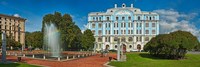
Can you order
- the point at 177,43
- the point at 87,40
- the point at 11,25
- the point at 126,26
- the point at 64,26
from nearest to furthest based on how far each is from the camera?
the point at 177,43
the point at 64,26
the point at 87,40
the point at 126,26
the point at 11,25

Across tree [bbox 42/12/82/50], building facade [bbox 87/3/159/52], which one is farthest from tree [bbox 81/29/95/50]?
building facade [bbox 87/3/159/52]

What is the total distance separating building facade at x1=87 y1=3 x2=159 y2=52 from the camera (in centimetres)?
10256

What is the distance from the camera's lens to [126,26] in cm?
10388

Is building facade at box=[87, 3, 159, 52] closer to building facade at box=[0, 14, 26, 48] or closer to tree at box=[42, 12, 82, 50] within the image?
tree at box=[42, 12, 82, 50]

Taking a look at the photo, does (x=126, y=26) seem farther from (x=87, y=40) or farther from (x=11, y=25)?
(x=11, y=25)

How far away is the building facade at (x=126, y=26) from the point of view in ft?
336

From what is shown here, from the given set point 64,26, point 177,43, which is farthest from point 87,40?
point 177,43

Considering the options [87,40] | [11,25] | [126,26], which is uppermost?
[11,25]

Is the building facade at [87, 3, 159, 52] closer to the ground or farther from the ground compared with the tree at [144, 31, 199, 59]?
farther from the ground

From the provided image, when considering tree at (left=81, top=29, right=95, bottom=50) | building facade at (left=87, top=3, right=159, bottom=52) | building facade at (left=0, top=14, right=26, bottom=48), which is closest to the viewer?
tree at (left=81, top=29, right=95, bottom=50)

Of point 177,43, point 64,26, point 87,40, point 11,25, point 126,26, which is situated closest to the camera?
point 177,43

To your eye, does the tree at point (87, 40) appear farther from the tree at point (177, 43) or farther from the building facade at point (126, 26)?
the tree at point (177, 43)

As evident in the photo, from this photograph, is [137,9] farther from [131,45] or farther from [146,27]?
[131,45]

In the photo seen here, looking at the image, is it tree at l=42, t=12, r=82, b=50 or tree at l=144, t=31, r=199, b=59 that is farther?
tree at l=42, t=12, r=82, b=50
